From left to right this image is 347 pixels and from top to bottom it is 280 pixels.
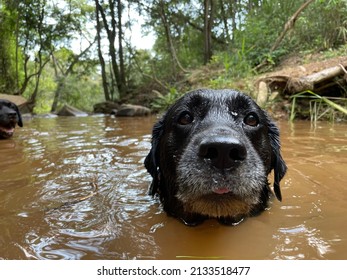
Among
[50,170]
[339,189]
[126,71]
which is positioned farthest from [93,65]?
[339,189]

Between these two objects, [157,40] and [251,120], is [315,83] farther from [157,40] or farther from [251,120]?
[157,40]

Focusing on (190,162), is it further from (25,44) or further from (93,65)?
(93,65)

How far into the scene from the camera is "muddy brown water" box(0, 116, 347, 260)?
1.90m

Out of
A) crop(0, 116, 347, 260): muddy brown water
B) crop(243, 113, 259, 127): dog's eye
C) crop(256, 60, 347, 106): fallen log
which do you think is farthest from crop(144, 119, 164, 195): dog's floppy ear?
crop(256, 60, 347, 106): fallen log

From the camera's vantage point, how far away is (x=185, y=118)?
2498 mm

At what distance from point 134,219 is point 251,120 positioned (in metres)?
1.15

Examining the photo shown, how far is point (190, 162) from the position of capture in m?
2.00

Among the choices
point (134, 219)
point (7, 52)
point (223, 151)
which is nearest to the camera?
point (223, 151)

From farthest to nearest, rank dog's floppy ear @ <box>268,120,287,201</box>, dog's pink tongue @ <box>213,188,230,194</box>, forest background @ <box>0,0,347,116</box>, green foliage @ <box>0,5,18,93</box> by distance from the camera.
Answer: green foliage @ <box>0,5,18,93</box>
forest background @ <box>0,0,347,116</box>
dog's floppy ear @ <box>268,120,287,201</box>
dog's pink tongue @ <box>213,188,230,194</box>

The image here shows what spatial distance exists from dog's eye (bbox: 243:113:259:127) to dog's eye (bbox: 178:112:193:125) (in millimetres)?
404

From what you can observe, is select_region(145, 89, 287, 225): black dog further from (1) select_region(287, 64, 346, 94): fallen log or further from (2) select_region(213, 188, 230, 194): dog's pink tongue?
(1) select_region(287, 64, 346, 94): fallen log

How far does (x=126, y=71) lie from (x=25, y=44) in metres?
6.61

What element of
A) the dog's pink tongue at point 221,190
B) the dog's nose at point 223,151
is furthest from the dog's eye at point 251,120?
the dog's pink tongue at point 221,190

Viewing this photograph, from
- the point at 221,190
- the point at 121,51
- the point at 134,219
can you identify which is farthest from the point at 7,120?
the point at 121,51
